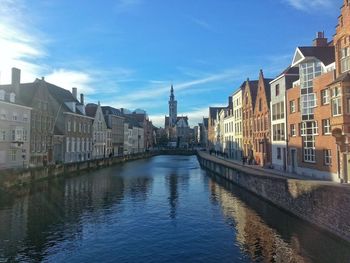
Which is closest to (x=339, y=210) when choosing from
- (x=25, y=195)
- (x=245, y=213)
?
(x=245, y=213)

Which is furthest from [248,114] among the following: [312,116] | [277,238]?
[277,238]

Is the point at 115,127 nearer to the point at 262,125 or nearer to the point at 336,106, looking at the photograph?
the point at 262,125

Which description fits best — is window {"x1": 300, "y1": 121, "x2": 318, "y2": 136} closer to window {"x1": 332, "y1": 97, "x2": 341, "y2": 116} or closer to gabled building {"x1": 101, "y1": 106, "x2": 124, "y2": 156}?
window {"x1": 332, "y1": 97, "x2": 341, "y2": 116}

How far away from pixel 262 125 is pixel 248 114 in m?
8.72

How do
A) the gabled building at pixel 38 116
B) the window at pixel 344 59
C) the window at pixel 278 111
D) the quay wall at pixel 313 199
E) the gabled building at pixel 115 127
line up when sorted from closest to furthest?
the quay wall at pixel 313 199
the window at pixel 344 59
the window at pixel 278 111
the gabled building at pixel 38 116
the gabled building at pixel 115 127

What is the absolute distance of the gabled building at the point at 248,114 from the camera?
52.7 m

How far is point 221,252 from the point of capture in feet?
53.8

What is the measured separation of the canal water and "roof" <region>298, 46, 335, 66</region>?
13.6m

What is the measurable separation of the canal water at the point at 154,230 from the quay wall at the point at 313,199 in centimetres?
59

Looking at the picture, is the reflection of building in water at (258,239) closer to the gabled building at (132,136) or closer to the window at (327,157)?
the window at (327,157)

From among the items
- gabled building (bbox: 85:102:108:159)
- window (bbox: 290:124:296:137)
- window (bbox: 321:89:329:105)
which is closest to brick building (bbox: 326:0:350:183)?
window (bbox: 321:89:329:105)

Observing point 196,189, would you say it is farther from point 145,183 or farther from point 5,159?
point 5,159

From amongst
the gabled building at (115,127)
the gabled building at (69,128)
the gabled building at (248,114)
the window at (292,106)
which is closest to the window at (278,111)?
the window at (292,106)

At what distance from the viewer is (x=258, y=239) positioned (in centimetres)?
1828
